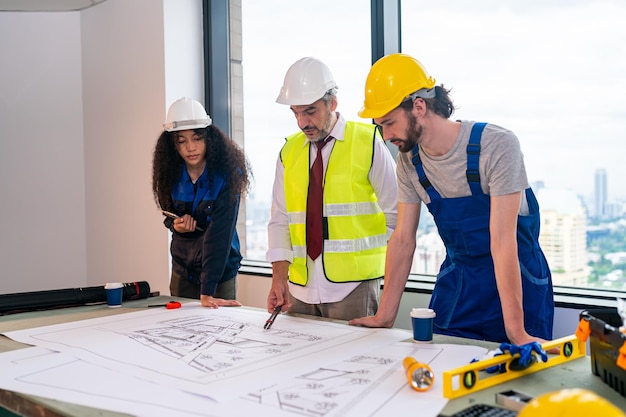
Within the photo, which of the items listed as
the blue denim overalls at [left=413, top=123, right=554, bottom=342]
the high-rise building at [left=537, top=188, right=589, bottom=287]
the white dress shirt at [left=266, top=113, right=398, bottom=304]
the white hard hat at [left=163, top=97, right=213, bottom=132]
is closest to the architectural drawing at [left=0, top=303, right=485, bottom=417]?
the blue denim overalls at [left=413, top=123, right=554, bottom=342]

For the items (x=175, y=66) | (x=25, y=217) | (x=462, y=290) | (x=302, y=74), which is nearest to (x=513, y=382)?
→ (x=462, y=290)

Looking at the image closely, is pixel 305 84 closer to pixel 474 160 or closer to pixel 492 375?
pixel 474 160

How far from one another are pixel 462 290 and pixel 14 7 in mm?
2210

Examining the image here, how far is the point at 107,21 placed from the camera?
191 inches

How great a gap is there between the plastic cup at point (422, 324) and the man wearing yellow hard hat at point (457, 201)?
0.26 meters

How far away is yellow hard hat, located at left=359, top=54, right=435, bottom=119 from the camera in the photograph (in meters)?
2.01

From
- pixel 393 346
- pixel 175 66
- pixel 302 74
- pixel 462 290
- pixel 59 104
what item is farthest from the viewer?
pixel 59 104

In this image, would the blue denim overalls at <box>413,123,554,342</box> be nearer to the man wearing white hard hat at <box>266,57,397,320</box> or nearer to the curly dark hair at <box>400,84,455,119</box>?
the curly dark hair at <box>400,84,455,119</box>

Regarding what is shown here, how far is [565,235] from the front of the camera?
2.89 meters

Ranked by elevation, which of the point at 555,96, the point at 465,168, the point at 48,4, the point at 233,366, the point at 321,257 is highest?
the point at 48,4

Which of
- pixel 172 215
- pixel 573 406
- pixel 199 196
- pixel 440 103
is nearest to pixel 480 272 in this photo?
pixel 440 103

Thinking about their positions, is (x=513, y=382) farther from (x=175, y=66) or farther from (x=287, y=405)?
(x=175, y=66)

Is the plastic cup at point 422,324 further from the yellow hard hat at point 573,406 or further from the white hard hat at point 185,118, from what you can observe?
the white hard hat at point 185,118

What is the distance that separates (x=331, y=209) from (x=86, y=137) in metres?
3.40
